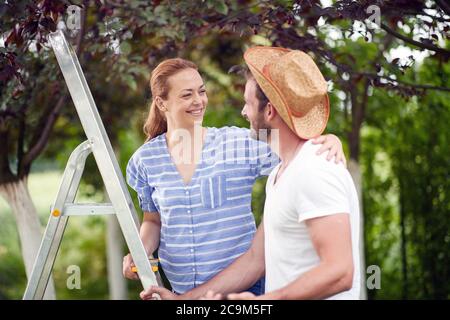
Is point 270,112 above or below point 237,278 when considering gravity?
above

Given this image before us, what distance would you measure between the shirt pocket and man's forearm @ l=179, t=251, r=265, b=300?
0.21 meters

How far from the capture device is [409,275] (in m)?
5.95

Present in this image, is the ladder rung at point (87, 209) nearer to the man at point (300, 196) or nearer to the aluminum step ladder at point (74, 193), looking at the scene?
the aluminum step ladder at point (74, 193)

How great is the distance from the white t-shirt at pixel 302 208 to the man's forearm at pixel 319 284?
121mm

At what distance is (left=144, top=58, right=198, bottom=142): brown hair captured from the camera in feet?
8.43

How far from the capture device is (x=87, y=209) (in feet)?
7.36

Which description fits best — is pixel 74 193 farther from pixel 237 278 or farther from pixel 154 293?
pixel 237 278

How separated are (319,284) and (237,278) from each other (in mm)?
596

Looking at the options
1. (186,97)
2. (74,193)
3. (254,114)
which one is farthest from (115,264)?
(254,114)

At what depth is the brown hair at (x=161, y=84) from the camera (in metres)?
2.57

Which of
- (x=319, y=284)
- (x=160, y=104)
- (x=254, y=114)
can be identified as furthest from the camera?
(x=160, y=104)
